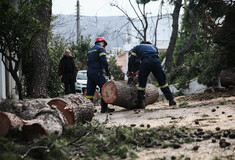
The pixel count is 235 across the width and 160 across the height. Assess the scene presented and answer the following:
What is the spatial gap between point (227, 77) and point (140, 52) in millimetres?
4204

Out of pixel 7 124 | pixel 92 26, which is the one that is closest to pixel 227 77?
pixel 7 124

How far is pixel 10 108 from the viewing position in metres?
5.52

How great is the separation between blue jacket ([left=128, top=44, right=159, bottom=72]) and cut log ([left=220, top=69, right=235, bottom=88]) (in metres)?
3.80

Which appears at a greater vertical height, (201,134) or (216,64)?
(216,64)

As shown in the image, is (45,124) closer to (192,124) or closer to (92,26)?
(192,124)

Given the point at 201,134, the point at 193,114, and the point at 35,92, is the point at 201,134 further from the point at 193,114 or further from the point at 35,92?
the point at 35,92

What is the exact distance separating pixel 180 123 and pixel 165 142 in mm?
1771

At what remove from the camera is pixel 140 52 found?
369 inches

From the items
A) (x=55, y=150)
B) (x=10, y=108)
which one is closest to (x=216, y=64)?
(x=10, y=108)

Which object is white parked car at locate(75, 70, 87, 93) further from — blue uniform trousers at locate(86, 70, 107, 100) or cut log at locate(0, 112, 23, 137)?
cut log at locate(0, 112, 23, 137)

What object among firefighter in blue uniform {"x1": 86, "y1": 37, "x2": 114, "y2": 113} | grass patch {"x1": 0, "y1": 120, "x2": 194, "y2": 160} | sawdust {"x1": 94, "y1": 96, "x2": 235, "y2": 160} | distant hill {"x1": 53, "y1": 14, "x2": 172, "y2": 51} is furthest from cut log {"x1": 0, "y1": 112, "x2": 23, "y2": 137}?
distant hill {"x1": 53, "y1": 14, "x2": 172, "y2": 51}

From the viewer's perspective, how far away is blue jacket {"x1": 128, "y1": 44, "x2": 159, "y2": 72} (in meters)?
9.29

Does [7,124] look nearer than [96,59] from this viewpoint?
Yes

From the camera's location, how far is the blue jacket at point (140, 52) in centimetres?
929
